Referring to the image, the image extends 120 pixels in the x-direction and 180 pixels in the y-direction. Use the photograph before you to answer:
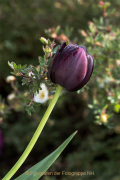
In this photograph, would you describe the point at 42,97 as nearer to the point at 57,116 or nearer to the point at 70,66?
the point at 70,66

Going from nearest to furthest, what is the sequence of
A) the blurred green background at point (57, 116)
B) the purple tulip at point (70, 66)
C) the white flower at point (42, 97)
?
the purple tulip at point (70, 66) < the white flower at point (42, 97) < the blurred green background at point (57, 116)

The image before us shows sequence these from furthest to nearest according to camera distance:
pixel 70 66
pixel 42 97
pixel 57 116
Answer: pixel 57 116
pixel 42 97
pixel 70 66

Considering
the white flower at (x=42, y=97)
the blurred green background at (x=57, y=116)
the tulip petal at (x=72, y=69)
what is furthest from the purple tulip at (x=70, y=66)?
the blurred green background at (x=57, y=116)

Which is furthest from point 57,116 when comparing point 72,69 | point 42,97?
point 72,69

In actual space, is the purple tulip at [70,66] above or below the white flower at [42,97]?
above

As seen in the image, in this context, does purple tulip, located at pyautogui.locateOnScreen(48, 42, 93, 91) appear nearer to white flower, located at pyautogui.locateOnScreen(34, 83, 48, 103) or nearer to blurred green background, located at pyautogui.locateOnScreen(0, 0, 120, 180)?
white flower, located at pyautogui.locateOnScreen(34, 83, 48, 103)

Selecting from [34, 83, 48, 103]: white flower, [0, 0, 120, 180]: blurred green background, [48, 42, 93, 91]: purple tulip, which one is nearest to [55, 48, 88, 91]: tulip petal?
[48, 42, 93, 91]: purple tulip

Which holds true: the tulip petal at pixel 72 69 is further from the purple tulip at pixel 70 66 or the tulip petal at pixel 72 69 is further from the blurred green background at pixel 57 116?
the blurred green background at pixel 57 116
